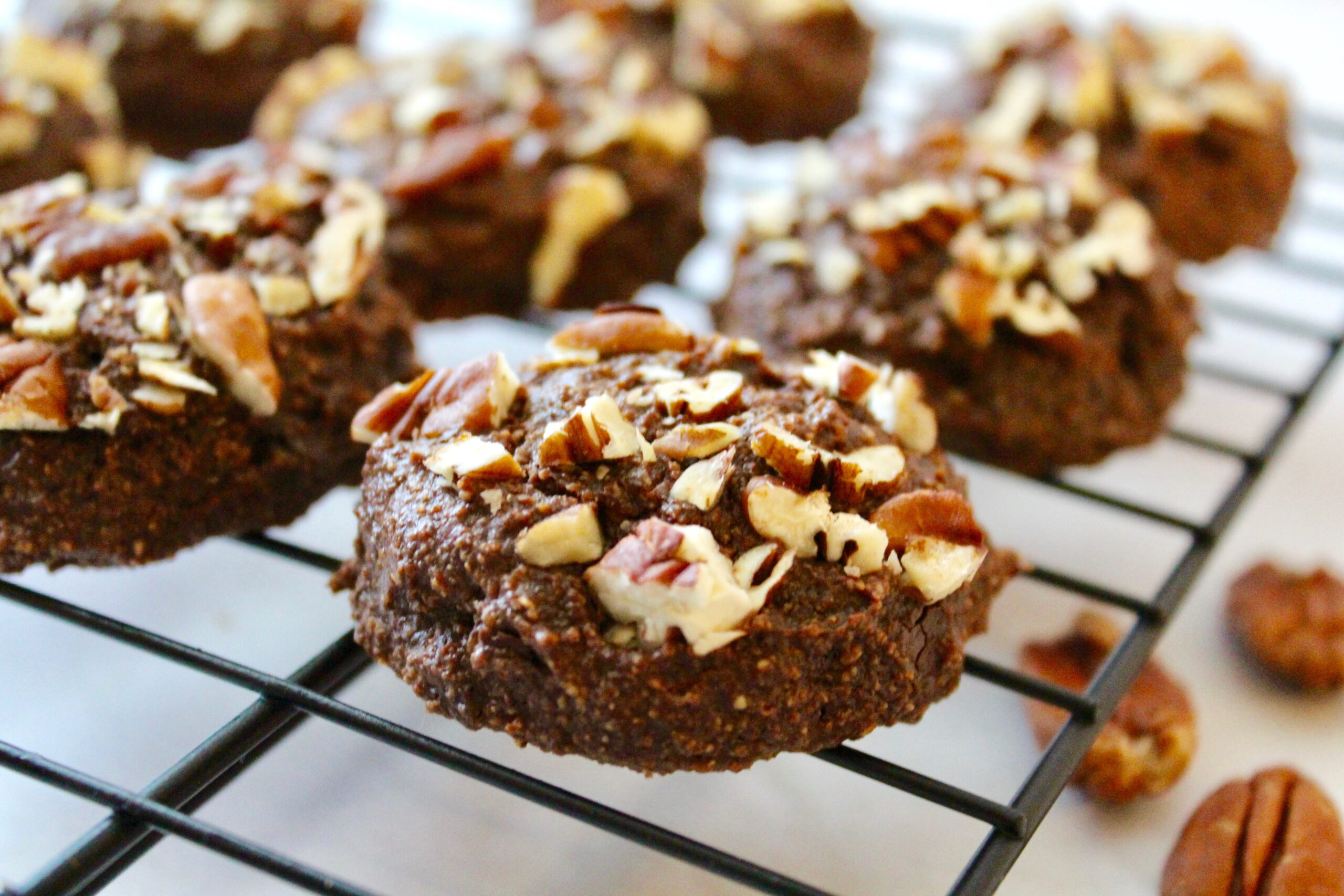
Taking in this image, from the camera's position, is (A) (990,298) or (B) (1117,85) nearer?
(A) (990,298)

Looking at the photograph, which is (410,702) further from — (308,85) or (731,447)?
(308,85)

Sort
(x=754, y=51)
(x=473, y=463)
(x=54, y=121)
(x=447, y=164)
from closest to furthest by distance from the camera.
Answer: (x=473, y=463), (x=447, y=164), (x=54, y=121), (x=754, y=51)

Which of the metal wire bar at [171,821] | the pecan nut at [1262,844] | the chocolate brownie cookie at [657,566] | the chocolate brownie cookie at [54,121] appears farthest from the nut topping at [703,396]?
the chocolate brownie cookie at [54,121]

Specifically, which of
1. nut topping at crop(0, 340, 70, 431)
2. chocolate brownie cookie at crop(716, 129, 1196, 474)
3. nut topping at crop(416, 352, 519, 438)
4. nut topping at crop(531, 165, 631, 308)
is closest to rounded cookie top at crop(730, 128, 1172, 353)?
chocolate brownie cookie at crop(716, 129, 1196, 474)

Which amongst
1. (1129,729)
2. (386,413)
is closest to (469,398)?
(386,413)

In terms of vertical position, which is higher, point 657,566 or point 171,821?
point 657,566

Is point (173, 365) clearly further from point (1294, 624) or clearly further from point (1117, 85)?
point (1117, 85)

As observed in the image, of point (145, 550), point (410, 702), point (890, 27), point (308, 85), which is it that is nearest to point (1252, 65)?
point (890, 27)

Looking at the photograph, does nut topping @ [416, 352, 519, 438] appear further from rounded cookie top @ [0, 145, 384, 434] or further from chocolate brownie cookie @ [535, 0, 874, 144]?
chocolate brownie cookie @ [535, 0, 874, 144]
